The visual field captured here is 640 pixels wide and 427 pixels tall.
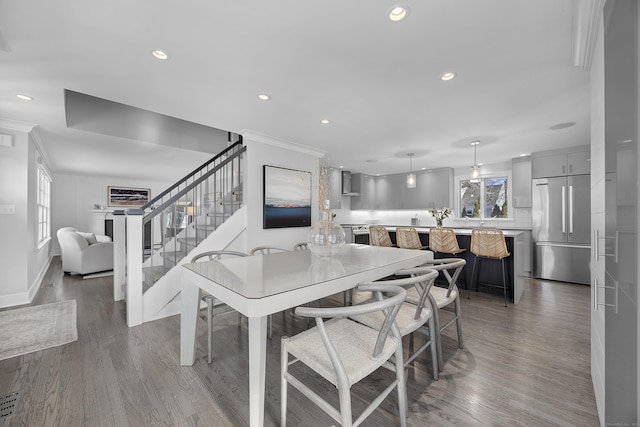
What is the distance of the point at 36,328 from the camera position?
2.62m

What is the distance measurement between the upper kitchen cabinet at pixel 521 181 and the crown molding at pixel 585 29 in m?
3.90

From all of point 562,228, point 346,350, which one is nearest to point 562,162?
A: point 562,228

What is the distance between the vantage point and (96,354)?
2.16 meters

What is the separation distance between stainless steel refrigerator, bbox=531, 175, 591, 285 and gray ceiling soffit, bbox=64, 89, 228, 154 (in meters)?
6.05

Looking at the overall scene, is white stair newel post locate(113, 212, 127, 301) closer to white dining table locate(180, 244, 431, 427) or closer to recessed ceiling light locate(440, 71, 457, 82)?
white dining table locate(180, 244, 431, 427)

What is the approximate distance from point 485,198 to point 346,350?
19.9 ft

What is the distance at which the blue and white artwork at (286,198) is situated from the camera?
3.96 metres

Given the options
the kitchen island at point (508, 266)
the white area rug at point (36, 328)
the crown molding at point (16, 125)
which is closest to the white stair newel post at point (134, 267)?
the white area rug at point (36, 328)

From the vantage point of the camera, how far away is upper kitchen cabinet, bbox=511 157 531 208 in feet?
16.9

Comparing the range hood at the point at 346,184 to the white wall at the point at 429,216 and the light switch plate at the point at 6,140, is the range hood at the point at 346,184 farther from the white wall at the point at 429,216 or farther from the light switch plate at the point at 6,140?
the light switch plate at the point at 6,140

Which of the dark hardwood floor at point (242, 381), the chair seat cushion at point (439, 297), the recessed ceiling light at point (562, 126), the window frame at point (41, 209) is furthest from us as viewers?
the window frame at point (41, 209)

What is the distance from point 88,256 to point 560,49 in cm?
707

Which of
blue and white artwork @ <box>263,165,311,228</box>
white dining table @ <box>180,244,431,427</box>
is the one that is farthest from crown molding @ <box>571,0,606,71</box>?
blue and white artwork @ <box>263,165,311,228</box>

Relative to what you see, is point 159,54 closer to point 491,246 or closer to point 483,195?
point 491,246
